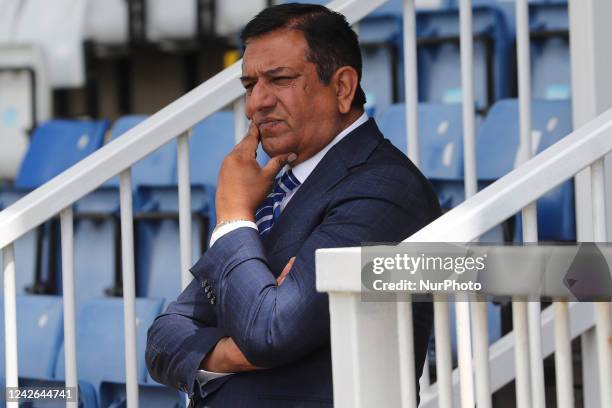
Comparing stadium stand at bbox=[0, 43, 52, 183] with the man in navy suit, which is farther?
stadium stand at bbox=[0, 43, 52, 183]

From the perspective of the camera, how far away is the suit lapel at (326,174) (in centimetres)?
213

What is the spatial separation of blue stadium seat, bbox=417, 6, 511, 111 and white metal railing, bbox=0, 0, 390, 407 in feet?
6.53

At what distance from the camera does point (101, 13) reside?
6258 millimetres

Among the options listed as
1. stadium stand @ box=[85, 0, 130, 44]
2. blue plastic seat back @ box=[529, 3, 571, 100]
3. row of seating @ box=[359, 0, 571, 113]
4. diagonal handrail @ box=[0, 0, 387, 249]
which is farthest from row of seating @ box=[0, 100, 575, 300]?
diagonal handrail @ box=[0, 0, 387, 249]

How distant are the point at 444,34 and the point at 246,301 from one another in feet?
10.6

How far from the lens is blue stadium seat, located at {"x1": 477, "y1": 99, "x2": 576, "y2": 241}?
373cm

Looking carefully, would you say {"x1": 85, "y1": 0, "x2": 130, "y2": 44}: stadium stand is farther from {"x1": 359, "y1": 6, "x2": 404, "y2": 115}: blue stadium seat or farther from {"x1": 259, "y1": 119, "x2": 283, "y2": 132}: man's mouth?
{"x1": 259, "y1": 119, "x2": 283, "y2": 132}: man's mouth

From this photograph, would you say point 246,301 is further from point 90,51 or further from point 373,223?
point 90,51

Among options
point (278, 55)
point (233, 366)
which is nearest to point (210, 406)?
point (233, 366)

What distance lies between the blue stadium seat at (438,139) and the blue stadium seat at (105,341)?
99 cm

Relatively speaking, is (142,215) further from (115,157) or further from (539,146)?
(115,157)

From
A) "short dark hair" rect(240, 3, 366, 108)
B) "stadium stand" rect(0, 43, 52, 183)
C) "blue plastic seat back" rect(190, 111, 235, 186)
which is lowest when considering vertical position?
"short dark hair" rect(240, 3, 366, 108)

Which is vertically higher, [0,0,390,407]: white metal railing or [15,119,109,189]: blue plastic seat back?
[15,119,109,189]: blue plastic seat back

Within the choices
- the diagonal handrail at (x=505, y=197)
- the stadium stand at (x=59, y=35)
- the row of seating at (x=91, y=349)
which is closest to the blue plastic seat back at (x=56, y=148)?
the stadium stand at (x=59, y=35)
